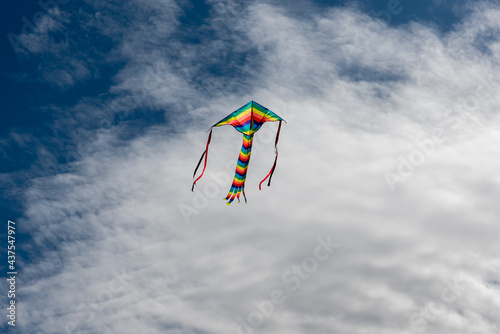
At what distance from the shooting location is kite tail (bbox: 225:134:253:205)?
42.8 m

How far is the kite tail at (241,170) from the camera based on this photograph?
140 feet

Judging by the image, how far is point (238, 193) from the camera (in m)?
43.3

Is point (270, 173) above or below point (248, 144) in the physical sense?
below

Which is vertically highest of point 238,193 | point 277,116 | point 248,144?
point 277,116

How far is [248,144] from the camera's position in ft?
141

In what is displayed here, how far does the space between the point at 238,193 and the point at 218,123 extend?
770 centimetres

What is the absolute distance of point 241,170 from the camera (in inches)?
1686

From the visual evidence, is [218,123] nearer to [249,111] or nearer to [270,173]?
[249,111]

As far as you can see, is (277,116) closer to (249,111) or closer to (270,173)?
(249,111)

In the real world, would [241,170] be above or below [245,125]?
below

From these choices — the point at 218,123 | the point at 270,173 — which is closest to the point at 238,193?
the point at 270,173

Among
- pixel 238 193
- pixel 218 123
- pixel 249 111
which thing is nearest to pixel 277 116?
pixel 249 111

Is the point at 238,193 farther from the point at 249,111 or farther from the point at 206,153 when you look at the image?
the point at 249,111

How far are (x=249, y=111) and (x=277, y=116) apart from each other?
305cm
